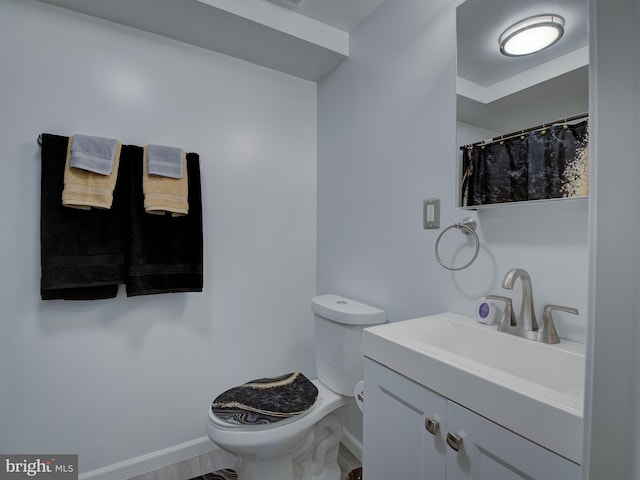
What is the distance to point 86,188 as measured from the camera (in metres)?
1.38

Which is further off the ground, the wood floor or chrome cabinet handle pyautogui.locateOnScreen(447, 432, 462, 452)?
chrome cabinet handle pyautogui.locateOnScreen(447, 432, 462, 452)

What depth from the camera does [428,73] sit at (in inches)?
52.7

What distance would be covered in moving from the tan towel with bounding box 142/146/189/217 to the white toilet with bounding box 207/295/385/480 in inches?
32.9

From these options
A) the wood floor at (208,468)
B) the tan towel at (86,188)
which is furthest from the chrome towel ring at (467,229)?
the tan towel at (86,188)

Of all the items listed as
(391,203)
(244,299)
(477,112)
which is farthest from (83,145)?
(477,112)

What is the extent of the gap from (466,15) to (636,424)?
4.35 feet

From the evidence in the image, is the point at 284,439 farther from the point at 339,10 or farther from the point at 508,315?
the point at 339,10

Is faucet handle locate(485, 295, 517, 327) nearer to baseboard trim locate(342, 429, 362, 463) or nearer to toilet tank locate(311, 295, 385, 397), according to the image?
toilet tank locate(311, 295, 385, 397)

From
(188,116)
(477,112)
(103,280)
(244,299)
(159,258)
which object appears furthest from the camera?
(244,299)

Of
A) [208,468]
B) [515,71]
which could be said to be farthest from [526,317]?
[208,468]

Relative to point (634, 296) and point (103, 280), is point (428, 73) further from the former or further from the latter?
point (103, 280)

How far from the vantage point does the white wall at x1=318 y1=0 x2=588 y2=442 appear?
100 centimetres

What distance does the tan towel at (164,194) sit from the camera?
1.49 metres

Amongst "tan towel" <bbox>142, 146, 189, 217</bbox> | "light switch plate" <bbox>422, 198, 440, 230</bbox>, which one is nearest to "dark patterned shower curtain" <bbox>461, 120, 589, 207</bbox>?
"light switch plate" <bbox>422, 198, 440, 230</bbox>
